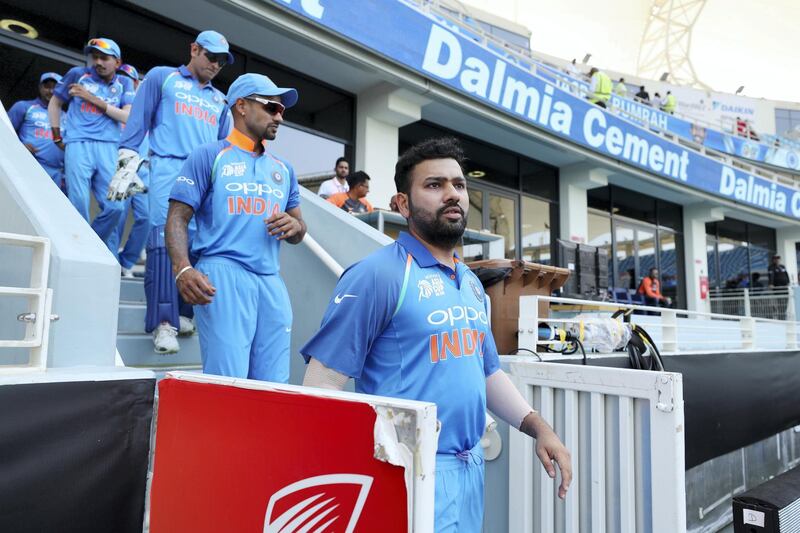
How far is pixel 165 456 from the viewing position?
126 centimetres

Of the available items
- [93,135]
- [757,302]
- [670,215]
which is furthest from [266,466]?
[670,215]

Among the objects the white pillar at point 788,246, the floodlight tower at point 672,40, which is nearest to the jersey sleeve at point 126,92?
the white pillar at point 788,246

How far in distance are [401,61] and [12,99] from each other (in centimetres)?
502

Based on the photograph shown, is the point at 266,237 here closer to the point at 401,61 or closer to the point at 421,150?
the point at 421,150

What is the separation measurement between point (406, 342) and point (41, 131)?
5477 mm

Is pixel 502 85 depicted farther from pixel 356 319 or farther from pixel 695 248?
pixel 695 248

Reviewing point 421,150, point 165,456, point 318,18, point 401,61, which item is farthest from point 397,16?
point 165,456

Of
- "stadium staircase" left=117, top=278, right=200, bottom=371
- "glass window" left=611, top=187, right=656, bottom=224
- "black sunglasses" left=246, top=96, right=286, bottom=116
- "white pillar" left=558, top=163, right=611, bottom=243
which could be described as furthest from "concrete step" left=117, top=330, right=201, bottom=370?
"glass window" left=611, top=187, right=656, bottom=224

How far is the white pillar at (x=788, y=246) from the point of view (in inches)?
784

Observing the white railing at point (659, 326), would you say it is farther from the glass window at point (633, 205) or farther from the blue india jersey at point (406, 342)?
the glass window at point (633, 205)

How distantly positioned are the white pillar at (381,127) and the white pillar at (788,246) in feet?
57.3

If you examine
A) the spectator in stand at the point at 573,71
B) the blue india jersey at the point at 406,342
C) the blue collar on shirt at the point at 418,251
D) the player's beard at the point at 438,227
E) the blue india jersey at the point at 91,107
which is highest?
the spectator in stand at the point at 573,71

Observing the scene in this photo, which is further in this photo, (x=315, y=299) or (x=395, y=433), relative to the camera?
(x=315, y=299)

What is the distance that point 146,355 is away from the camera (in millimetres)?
3582
